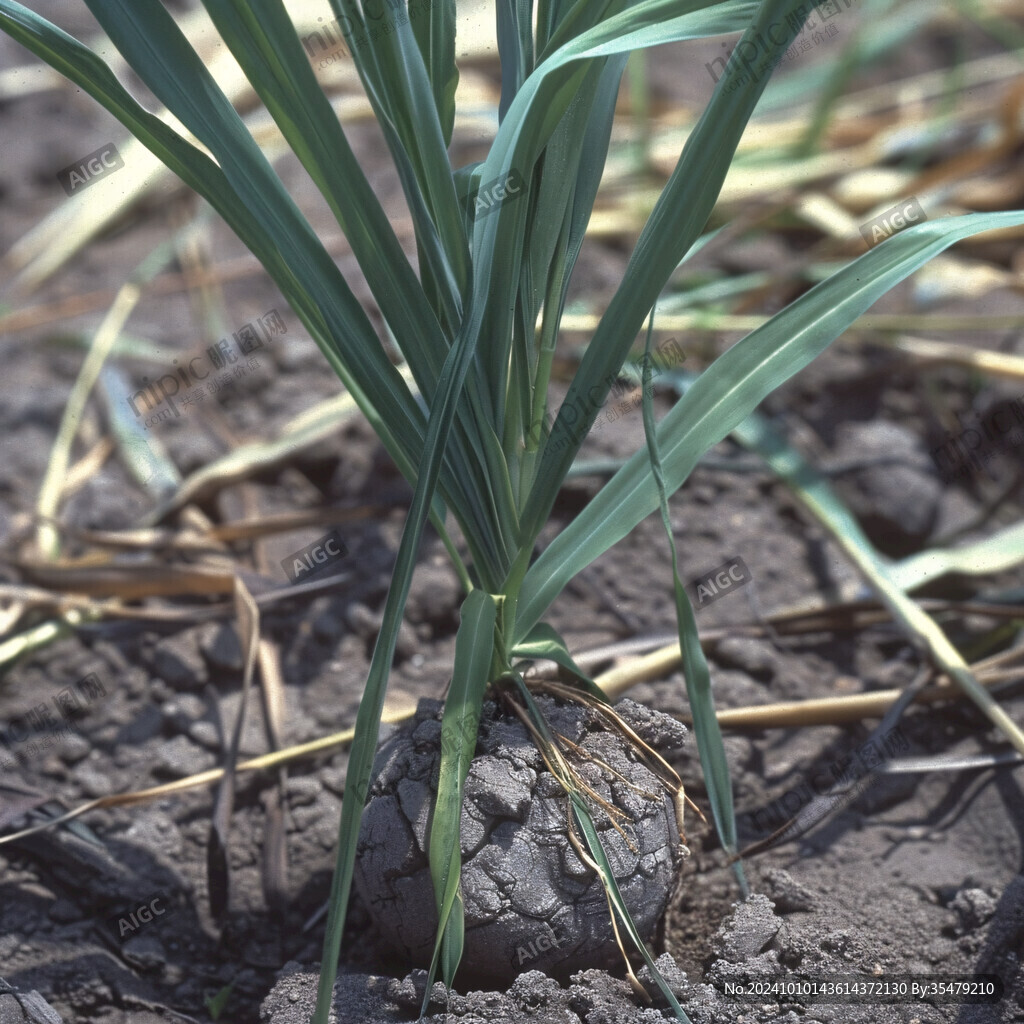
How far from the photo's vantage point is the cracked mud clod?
946 millimetres

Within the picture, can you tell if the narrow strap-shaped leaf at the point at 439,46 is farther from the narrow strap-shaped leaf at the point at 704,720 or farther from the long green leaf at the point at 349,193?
the narrow strap-shaped leaf at the point at 704,720

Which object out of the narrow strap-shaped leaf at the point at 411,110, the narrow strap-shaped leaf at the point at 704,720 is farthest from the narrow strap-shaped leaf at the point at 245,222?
the narrow strap-shaped leaf at the point at 704,720

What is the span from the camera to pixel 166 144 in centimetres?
90

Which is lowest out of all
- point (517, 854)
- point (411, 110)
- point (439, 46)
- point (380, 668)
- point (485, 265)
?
point (517, 854)

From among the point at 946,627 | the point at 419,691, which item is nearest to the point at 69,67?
the point at 419,691

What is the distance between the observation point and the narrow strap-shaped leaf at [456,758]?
0.88 metres

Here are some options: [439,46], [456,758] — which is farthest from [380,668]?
[439,46]

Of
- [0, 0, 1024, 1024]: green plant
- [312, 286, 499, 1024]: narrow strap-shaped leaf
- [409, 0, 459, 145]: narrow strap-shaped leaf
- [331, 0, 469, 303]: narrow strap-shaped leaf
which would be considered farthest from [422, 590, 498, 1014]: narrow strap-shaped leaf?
[409, 0, 459, 145]: narrow strap-shaped leaf

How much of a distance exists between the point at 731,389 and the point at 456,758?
43 cm

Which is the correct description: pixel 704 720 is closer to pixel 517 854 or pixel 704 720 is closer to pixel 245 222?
pixel 517 854

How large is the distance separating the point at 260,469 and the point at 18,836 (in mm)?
746

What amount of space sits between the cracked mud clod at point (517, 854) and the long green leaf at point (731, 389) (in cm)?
14

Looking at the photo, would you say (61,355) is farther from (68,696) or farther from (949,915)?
(949,915)

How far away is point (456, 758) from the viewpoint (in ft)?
2.99
